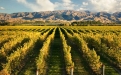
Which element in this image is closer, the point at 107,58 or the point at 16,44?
the point at 107,58

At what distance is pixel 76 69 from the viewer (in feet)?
75.9

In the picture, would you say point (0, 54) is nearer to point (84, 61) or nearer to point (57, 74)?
point (57, 74)

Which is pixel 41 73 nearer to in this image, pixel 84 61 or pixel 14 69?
pixel 14 69

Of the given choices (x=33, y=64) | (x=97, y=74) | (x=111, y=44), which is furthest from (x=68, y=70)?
(x=111, y=44)

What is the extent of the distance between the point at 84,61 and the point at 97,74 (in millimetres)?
6319

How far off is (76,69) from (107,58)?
751cm

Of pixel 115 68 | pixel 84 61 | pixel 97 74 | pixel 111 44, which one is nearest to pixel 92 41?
pixel 111 44

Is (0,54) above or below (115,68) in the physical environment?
above

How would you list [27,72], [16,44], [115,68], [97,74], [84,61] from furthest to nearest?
[16,44]
[84,61]
[115,68]
[27,72]
[97,74]

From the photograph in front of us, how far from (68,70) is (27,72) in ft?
15.6

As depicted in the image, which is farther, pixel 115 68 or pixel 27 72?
pixel 115 68

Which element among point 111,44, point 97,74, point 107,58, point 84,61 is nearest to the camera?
point 97,74

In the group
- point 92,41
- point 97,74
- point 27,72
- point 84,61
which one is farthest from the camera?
point 92,41

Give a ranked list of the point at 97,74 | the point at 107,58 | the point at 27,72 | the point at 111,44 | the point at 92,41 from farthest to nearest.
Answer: the point at 92,41 < the point at 111,44 < the point at 107,58 < the point at 27,72 < the point at 97,74
